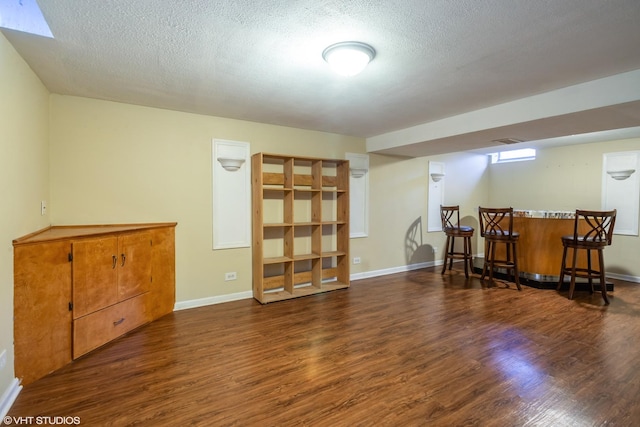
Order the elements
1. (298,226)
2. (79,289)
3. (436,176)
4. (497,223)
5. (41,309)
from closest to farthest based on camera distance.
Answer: (41,309), (79,289), (298,226), (497,223), (436,176)

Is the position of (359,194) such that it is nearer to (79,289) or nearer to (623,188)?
(79,289)

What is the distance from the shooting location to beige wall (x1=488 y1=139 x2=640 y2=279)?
5008 mm

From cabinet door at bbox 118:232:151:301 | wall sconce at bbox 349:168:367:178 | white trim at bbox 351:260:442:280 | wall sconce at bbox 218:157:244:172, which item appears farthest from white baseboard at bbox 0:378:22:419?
wall sconce at bbox 349:168:367:178

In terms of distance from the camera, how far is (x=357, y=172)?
16.3 ft

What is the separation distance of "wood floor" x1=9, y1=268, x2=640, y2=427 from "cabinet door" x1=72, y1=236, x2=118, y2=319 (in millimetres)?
432

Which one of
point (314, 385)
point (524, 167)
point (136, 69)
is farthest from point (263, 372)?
point (524, 167)

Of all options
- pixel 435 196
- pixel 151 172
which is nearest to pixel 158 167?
pixel 151 172

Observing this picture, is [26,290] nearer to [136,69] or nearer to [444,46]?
[136,69]

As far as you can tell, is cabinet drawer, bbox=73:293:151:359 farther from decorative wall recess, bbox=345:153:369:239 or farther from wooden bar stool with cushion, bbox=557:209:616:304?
wooden bar stool with cushion, bbox=557:209:616:304

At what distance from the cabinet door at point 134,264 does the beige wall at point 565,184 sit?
695 cm

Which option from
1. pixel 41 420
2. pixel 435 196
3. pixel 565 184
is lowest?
pixel 41 420

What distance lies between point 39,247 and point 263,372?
193cm

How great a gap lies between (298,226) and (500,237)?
306 centimetres

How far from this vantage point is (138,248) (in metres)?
3.06
